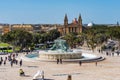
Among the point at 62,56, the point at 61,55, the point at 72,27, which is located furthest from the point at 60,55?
the point at 72,27

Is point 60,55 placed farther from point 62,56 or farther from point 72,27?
point 72,27

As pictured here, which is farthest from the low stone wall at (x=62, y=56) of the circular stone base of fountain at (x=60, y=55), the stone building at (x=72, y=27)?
the stone building at (x=72, y=27)

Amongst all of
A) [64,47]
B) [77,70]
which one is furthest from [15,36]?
[77,70]

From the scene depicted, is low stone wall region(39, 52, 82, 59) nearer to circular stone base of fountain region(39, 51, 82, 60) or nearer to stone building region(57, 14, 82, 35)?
circular stone base of fountain region(39, 51, 82, 60)

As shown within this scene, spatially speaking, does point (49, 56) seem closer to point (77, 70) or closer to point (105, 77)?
point (77, 70)

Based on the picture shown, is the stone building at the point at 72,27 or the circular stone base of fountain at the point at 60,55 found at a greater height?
the stone building at the point at 72,27

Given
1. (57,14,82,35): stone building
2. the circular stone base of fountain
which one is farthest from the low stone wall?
(57,14,82,35): stone building

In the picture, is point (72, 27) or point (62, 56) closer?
point (62, 56)

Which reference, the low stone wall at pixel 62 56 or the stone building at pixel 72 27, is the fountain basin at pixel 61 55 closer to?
the low stone wall at pixel 62 56

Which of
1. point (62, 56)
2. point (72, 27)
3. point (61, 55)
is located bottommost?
Result: point (62, 56)

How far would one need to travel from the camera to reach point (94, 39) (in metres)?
89.5

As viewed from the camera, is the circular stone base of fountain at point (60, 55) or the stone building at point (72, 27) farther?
the stone building at point (72, 27)

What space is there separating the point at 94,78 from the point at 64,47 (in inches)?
906

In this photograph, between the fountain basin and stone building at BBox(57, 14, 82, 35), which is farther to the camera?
stone building at BBox(57, 14, 82, 35)
